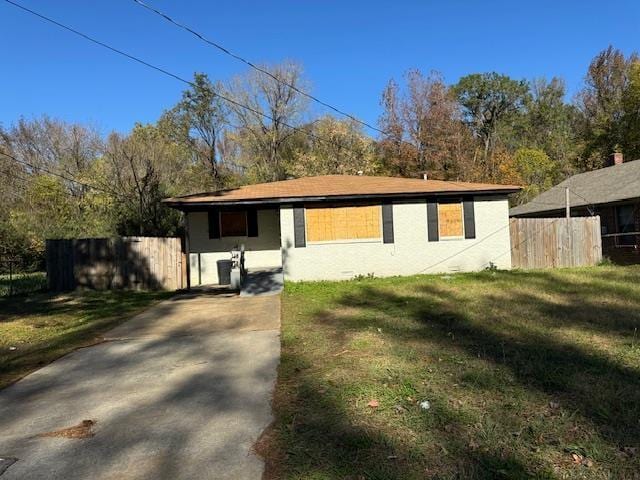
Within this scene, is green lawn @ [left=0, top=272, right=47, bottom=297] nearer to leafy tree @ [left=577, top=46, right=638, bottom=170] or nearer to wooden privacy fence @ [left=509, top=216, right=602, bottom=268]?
wooden privacy fence @ [left=509, top=216, right=602, bottom=268]

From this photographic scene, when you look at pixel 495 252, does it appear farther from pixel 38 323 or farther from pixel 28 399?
pixel 28 399

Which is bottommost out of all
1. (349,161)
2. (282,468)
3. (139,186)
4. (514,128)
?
(282,468)

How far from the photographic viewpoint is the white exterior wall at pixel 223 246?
16.7 m

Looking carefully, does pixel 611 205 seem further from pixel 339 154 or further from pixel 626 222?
pixel 339 154

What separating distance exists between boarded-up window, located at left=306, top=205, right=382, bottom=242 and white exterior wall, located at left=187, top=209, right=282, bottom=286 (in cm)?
213

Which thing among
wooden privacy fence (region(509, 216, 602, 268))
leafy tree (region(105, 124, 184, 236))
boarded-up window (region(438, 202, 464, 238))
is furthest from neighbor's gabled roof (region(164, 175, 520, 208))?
leafy tree (region(105, 124, 184, 236))

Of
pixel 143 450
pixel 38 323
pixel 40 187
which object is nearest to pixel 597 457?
pixel 143 450

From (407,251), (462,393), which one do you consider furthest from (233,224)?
(462,393)

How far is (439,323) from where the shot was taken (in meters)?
8.06

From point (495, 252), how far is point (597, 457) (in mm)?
13115

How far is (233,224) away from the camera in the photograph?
16875 mm

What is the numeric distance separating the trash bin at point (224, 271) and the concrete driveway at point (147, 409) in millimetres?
6725

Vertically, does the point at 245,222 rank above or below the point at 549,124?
below

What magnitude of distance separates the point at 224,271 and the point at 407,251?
566 centimetres
